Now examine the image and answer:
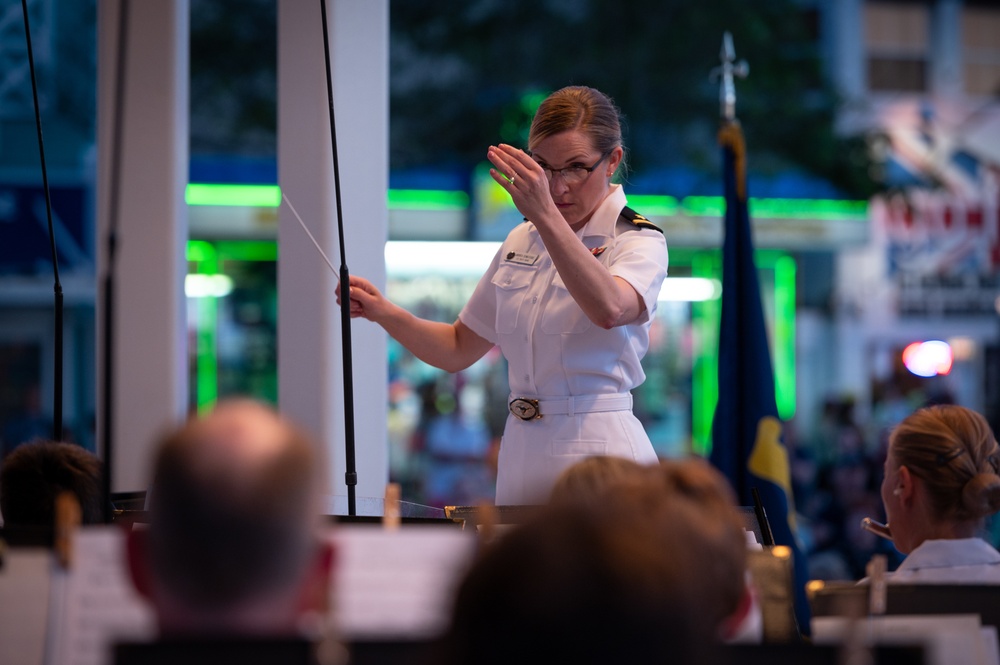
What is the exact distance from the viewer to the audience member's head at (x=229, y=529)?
0.91 m

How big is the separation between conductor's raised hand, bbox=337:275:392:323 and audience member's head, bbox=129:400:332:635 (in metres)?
1.61

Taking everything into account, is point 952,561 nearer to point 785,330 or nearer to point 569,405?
point 569,405

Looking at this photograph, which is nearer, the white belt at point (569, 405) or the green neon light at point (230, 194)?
the white belt at point (569, 405)

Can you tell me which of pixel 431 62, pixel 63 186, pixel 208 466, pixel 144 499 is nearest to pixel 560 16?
pixel 431 62

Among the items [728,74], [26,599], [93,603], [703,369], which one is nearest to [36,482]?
[26,599]

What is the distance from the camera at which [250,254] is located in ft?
30.5

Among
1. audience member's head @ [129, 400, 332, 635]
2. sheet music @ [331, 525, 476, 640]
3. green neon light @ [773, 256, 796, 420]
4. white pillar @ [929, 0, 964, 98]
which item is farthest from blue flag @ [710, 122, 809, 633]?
white pillar @ [929, 0, 964, 98]

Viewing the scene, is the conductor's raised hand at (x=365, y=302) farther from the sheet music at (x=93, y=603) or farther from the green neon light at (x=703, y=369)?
the green neon light at (x=703, y=369)

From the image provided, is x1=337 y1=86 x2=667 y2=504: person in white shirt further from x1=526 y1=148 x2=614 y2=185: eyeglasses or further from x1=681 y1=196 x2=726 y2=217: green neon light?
x1=681 y1=196 x2=726 y2=217: green neon light

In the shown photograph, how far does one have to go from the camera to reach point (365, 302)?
255 centimetres

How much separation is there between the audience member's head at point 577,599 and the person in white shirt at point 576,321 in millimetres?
1387

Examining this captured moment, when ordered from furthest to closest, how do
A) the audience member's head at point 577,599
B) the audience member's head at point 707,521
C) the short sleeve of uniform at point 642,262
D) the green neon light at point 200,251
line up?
the green neon light at point 200,251 → the short sleeve of uniform at point 642,262 → the audience member's head at point 707,521 → the audience member's head at point 577,599

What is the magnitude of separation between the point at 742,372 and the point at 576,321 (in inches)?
72.8

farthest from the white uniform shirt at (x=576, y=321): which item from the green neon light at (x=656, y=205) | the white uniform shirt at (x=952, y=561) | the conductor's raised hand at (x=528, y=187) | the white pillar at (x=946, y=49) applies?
the white pillar at (x=946, y=49)
